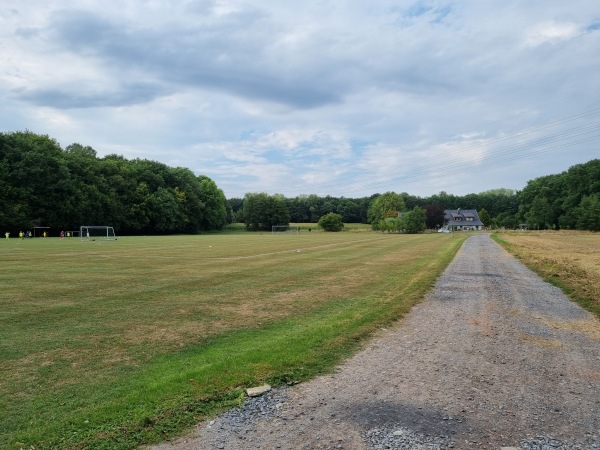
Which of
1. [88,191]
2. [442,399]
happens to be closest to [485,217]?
[88,191]

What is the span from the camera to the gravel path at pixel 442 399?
→ 14.6 ft

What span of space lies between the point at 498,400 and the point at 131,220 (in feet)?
332

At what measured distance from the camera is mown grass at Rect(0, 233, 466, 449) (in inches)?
198

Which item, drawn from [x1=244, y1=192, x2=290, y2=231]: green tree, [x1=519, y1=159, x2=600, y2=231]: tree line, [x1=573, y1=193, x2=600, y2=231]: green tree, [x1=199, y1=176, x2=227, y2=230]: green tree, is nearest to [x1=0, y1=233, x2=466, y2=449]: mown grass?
[x1=573, y1=193, x2=600, y2=231]: green tree

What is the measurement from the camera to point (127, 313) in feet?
36.6

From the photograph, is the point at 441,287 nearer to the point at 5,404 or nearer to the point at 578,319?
the point at 578,319

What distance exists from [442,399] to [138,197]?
10261 cm

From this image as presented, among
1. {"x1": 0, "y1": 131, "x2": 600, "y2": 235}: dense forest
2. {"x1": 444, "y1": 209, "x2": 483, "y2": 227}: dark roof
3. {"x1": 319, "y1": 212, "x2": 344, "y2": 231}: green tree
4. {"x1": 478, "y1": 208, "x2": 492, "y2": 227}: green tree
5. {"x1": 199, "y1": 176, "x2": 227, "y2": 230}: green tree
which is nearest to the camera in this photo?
{"x1": 0, "y1": 131, "x2": 600, "y2": 235}: dense forest

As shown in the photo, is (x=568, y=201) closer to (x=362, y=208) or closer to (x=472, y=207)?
(x=472, y=207)

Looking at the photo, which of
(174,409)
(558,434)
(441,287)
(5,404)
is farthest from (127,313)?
(441,287)

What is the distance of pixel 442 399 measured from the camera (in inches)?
214

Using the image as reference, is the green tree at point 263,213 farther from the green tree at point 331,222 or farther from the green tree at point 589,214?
the green tree at point 589,214

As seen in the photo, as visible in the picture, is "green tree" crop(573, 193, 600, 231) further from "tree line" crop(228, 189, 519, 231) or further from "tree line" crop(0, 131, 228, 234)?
"tree line" crop(0, 131, 228, 234)

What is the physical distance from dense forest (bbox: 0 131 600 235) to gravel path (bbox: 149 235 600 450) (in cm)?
8071
